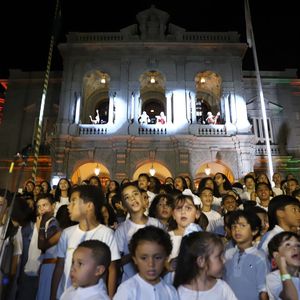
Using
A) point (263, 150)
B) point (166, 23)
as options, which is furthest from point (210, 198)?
point (166, 23)

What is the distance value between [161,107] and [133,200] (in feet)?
61.8

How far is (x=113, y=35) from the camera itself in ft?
70.1

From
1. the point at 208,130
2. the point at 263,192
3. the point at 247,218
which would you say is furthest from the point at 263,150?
the point at 247,218

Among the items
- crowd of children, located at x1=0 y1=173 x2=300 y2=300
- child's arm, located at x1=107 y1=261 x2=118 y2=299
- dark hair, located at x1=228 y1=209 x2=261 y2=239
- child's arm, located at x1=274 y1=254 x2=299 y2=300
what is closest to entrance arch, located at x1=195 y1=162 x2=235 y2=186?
crowd of children, located at x1=0 y1=173 x2=300 y2=300

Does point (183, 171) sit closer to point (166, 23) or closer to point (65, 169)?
point (65, 169)

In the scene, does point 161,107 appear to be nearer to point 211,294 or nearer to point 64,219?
point 64,219

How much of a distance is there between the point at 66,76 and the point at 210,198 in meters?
16.5

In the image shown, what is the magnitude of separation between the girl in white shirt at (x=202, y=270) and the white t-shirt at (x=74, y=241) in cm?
93

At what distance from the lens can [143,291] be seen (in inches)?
118

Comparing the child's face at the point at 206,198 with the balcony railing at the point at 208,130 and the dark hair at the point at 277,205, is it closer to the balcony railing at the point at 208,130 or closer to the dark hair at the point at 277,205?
the dark hair at the point at 277,205

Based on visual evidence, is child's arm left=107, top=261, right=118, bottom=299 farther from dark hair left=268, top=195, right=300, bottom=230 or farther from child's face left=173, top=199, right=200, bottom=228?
dark hair left=268, top=195, right=300, bottom=230

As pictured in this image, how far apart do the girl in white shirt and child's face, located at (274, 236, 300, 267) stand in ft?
2.43

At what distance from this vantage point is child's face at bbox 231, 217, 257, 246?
424cm

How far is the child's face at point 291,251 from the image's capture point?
11.2 feet
